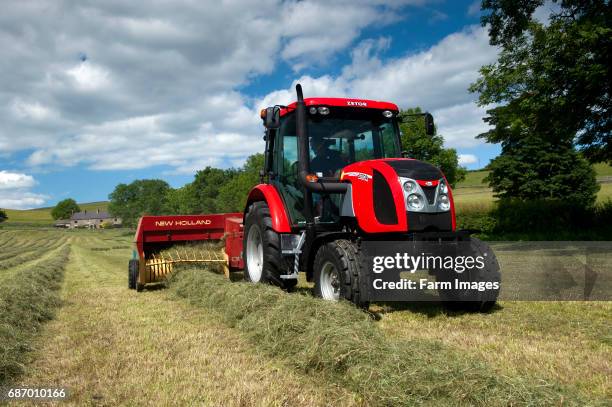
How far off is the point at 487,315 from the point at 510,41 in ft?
47.4

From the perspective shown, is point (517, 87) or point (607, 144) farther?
point (517, 87)

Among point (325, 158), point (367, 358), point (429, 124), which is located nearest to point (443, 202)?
point (429, 124)

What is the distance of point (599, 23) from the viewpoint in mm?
12867

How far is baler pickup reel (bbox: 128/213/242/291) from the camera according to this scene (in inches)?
346

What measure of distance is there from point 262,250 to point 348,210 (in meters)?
1.69

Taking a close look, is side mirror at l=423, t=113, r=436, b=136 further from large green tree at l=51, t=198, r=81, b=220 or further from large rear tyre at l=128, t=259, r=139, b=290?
large green tree at l=51, t=198, r=81, b=220

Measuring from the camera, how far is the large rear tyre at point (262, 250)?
21.4 feet

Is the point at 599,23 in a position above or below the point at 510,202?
above

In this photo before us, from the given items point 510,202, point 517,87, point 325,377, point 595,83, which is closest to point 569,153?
point 510,202

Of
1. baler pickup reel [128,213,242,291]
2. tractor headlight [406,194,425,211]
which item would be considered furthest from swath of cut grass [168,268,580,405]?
baler pickup reel [128,213,242,291]

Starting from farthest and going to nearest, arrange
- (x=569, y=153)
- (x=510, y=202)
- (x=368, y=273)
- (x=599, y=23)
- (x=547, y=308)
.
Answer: (x=569, y=153)
(x=510, y=202)
(x=599, y=23)
(x=547, y=308)
(x=368, y=273)

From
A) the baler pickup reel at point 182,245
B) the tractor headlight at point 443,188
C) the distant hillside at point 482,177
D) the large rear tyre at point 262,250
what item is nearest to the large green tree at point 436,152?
the distant hillside at point 482,177

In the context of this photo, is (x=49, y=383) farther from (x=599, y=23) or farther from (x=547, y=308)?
(x=599, y=23)

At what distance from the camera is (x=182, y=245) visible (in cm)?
934
